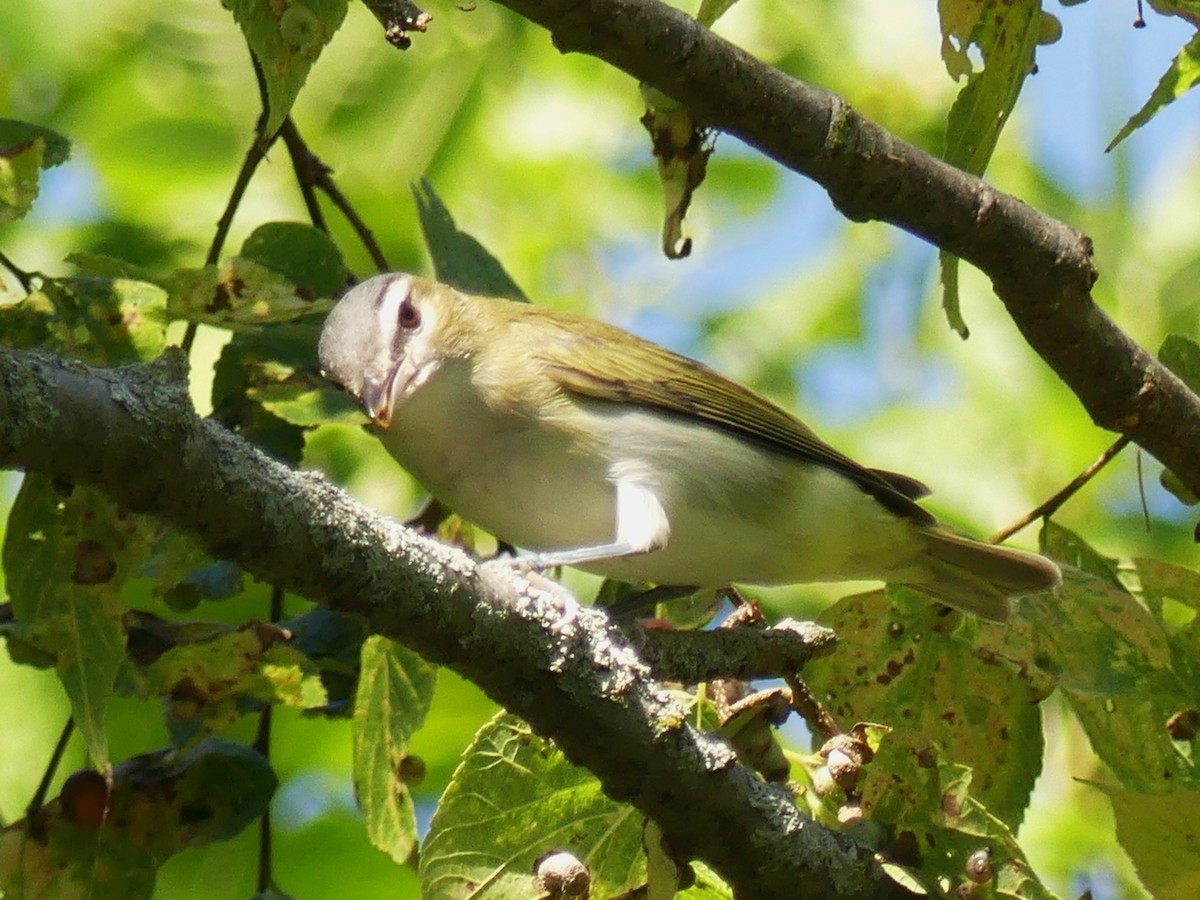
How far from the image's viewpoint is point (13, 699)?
137 inches

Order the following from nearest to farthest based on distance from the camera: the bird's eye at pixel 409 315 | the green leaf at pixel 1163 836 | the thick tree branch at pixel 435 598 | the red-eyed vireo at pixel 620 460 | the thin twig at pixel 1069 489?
the thick tree branch at pixel 435 598 → the green leaf at pixel 1163 836 → the thin twig at pixel 1069 489 → the red-eyed vireo at pixel 620 460 → the bird's eye at pixel 409 315

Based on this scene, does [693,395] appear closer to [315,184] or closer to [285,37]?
[315,184]

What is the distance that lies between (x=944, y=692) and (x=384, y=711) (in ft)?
3.54

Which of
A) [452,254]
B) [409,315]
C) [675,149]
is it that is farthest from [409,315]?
[675,149]

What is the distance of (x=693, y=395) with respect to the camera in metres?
3.62

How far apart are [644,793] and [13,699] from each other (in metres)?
1.92

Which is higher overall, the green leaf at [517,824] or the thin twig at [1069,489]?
the thin twig at [1069,489]

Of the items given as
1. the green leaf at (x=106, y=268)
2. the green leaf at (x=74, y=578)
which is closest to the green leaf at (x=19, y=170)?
the green leaf at (x=106, y=268)

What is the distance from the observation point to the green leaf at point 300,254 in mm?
3006

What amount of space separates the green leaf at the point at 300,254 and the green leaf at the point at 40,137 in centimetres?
43

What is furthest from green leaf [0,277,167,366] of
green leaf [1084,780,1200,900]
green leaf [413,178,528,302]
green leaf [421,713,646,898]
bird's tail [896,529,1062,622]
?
green leaf [1084,780,1200,900]

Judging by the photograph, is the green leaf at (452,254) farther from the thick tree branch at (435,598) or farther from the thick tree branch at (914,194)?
the thick tree branch at (435,598)

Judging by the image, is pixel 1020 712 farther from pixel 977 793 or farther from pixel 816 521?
pixel 816 521

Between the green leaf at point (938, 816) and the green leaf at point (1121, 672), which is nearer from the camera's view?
the green leaf at point (938, 816)
